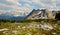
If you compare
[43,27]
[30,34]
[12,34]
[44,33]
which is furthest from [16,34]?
[43,27]

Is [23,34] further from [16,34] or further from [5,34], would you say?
[5,34]

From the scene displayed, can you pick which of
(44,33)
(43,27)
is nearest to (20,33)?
(44,33)

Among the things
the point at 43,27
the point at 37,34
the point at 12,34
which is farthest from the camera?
the point at 43,27

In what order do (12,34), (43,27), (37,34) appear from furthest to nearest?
(43,27) → (37,34) → (12,34)

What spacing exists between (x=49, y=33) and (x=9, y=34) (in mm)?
25249

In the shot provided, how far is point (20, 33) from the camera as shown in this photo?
297ft

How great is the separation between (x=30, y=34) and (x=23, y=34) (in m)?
3.96

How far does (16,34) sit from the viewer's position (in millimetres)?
86875

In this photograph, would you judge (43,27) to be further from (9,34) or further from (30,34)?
(9,34)

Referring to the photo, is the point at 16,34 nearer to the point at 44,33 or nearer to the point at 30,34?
the point at 30,34

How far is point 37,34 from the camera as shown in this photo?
9288cm

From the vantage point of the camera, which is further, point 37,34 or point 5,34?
point 37,34

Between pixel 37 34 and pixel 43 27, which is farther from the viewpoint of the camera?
pixel 43 27

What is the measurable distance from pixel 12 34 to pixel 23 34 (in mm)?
6609
